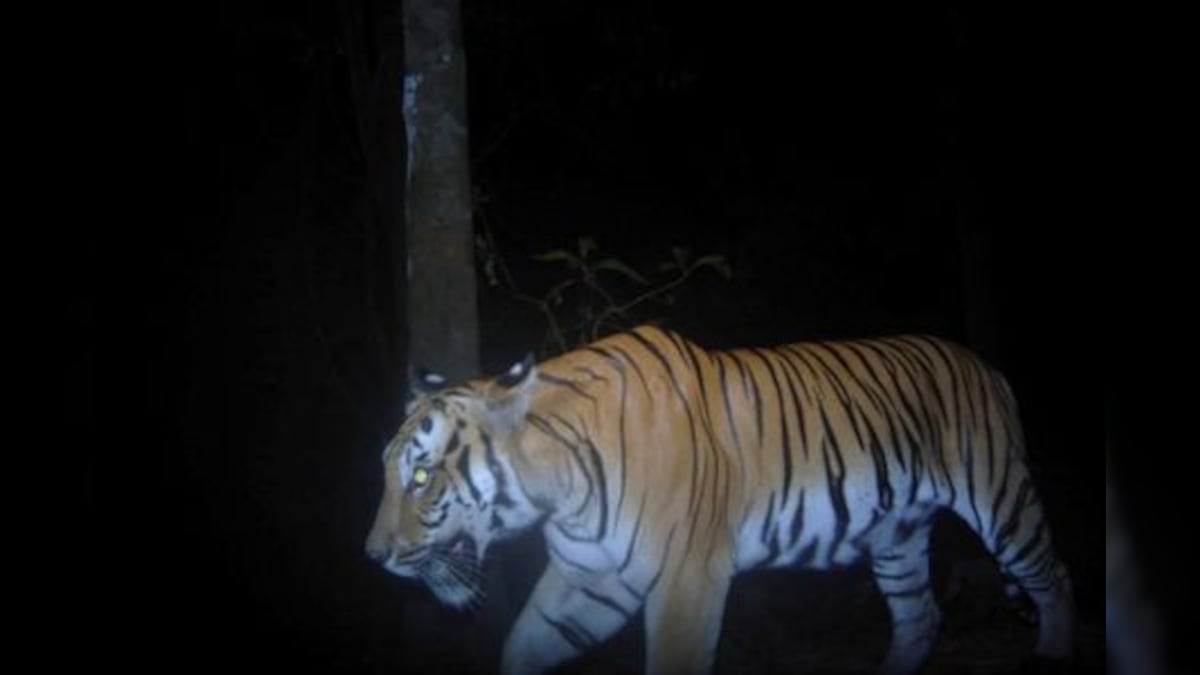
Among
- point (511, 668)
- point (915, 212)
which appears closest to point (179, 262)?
point (511, 668)

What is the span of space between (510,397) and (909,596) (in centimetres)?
187

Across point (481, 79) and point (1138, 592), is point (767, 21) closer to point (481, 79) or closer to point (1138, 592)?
point (481, 79)

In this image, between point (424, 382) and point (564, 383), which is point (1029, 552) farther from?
point (424, 382)

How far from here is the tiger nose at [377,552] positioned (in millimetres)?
5012

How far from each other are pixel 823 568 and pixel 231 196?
4.68 meters

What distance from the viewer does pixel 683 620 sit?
16.7 feet

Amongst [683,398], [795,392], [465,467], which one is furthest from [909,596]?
[465,467]

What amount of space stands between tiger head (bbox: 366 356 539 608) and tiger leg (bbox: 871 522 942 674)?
5.03 feet

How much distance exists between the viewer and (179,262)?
833 centimetres

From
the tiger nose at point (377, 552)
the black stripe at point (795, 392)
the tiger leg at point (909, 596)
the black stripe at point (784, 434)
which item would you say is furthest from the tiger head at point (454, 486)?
the tiger leg at point (909, 596)

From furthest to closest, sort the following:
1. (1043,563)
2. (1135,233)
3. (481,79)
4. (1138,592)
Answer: (481,79)
(1043,563)
(1135,233)
(1138,592)

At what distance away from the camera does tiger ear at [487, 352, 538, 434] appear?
5.11 m

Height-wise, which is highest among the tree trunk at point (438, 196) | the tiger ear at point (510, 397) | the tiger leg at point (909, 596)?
the tree trunk at point (438, 196)

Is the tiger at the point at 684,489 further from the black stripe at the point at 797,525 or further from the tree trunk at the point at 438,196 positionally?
the tree trunk at the point at 438,196
